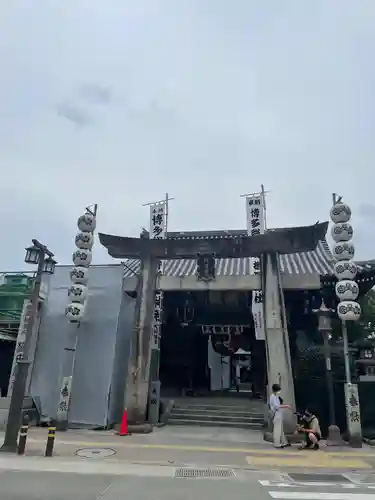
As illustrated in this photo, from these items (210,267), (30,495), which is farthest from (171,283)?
(30,495)

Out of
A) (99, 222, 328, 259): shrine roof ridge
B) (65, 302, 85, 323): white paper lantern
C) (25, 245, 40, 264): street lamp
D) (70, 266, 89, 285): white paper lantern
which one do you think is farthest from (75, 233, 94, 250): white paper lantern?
(25, 245, 40, 264): street lamp

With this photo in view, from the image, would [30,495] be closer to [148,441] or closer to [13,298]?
[148,441]

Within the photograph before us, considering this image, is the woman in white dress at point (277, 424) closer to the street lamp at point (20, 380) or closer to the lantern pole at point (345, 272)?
the lantern pole at point (345, 272)

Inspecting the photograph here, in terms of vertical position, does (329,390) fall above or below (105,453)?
above

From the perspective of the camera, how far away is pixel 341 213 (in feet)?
47.4

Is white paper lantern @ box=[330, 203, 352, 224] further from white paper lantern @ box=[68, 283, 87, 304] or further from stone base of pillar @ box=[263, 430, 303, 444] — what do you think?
white paper lantern @ box=[68, 283, 87, 304]

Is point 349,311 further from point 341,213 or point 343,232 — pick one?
point 341,213

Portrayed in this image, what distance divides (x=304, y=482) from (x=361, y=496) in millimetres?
1304

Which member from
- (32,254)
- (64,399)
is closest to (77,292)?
(64,399)

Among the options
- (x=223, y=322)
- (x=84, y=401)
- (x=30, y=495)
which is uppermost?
(x=223, y=322)

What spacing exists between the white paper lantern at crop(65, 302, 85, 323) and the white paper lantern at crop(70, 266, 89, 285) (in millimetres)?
906

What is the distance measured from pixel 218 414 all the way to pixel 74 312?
290 inches

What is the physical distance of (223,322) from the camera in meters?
21.4

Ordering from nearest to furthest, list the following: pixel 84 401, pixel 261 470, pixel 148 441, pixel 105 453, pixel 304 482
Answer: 1. pixel 304 482
2. pixel 261 470
3. pixel 105 453
4. pixel 148 441
5. pixel 84 401
